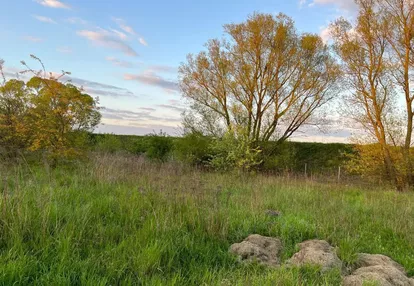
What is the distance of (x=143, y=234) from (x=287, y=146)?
20600 mm

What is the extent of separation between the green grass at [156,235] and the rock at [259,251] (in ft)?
0.50

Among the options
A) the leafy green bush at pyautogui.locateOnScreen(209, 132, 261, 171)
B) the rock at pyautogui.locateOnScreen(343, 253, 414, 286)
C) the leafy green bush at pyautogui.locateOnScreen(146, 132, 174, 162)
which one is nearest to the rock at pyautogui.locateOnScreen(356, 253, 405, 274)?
the rock at pyautogui.locateOnScreen(343, 253, 414, 286)

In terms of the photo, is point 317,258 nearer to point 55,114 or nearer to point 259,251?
point 259,251

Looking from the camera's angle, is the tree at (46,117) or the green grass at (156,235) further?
the tree at (46,117)

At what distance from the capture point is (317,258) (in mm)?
3998

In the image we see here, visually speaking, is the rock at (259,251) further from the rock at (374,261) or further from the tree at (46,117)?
the tree at (46,117)

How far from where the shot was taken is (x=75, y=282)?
9.93 feet

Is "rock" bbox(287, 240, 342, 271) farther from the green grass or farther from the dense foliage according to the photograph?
the dense foliage

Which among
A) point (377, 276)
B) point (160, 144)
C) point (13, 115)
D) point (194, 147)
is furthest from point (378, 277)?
point (160, 144)

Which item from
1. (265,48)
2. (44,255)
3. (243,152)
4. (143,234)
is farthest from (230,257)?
(265,48)

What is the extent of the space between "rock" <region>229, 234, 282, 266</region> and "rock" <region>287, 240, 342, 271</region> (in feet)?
0.88

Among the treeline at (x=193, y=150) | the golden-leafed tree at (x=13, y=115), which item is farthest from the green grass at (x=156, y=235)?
the treeline at (x=193, y=150)

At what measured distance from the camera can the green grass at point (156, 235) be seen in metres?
3.26

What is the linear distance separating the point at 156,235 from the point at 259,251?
56.6 inches
